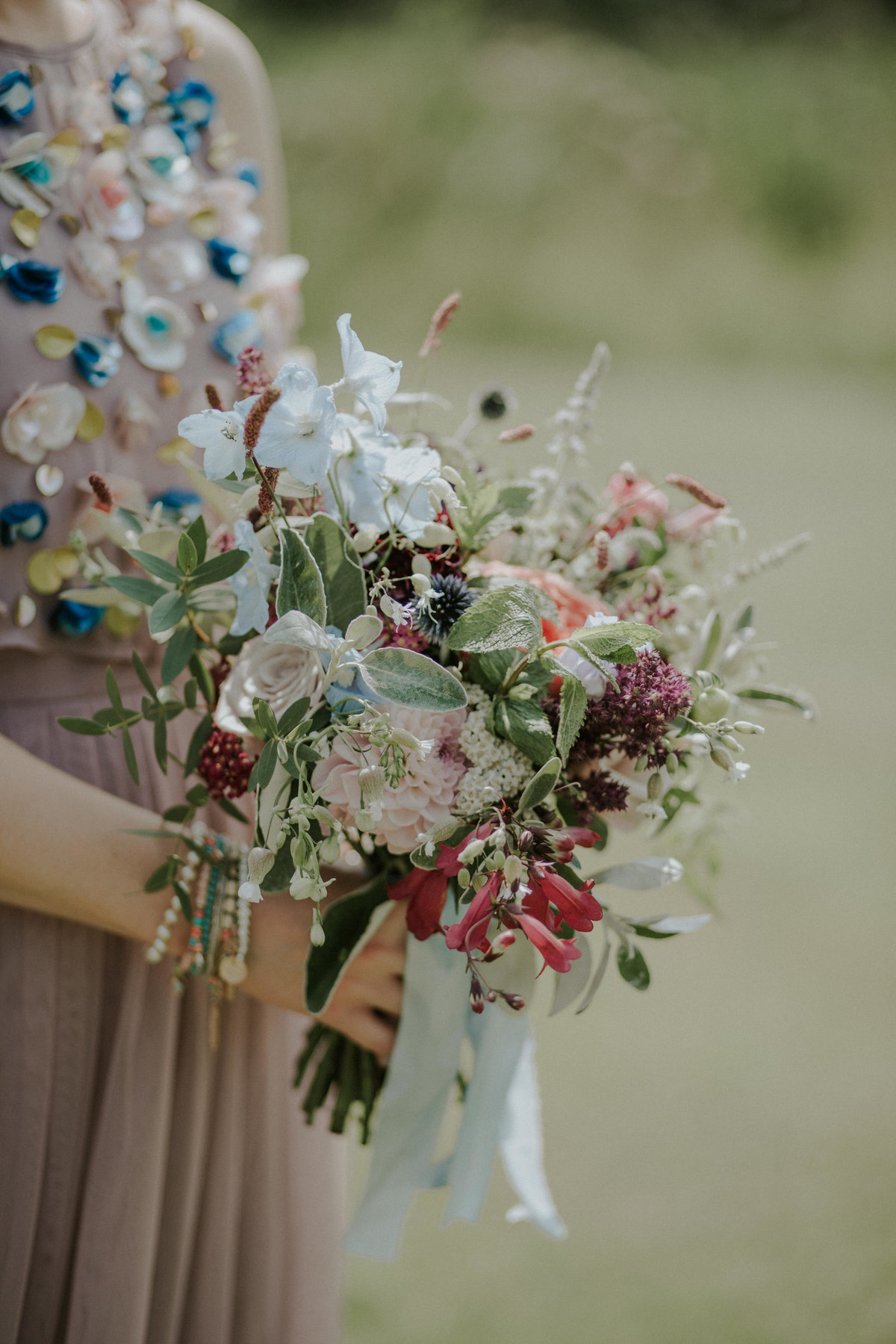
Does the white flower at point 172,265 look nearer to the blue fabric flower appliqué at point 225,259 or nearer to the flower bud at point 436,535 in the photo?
the blue fabric flower appliqué at point 225,259

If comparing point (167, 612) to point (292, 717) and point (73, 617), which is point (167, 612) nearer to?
point (292, 717)

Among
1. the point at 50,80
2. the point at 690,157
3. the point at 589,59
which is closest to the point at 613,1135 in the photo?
the point at 50,80

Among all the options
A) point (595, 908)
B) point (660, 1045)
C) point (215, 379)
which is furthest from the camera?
point (660, 1045)

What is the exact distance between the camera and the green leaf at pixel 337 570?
0.57 meters

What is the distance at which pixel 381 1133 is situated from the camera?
2.54 feet

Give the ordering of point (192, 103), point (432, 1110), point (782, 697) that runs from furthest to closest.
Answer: point (192, 103) → point (432, 1110) → point (782, 697)

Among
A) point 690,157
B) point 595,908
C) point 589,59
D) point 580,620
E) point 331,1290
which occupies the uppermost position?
point 589,59

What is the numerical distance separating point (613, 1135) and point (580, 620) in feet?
4.81

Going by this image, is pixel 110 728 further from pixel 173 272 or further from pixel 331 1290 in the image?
pixel 331 1290

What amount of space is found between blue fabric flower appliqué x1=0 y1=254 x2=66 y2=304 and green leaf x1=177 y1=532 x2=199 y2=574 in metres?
0.30

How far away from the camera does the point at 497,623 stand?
0.53 metres

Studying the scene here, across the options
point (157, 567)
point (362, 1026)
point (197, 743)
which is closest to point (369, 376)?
point (157, 567)

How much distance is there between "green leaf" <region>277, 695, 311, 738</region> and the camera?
1.73 feet

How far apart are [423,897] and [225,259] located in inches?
23.2
